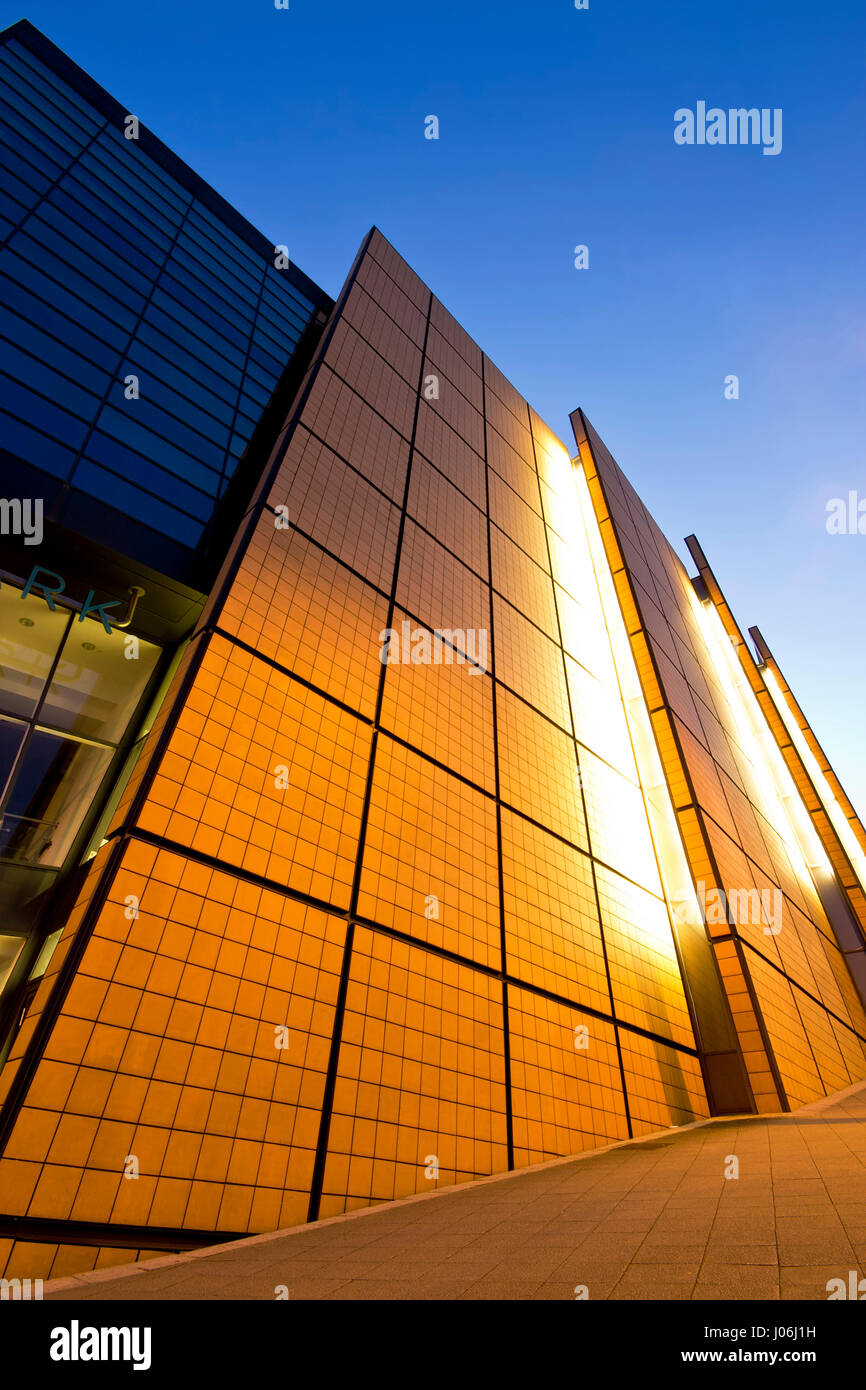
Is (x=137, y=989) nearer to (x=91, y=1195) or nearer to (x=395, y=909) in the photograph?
(x=91, y=1195)

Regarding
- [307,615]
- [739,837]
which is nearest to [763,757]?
[739,837]

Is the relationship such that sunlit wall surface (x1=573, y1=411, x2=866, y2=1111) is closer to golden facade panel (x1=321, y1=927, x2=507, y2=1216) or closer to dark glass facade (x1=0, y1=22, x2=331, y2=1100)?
golden facade panel (x1=321, y1=927, x2=507, y2=1216)

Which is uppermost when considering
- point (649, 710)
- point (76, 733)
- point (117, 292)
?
point (117, 292)

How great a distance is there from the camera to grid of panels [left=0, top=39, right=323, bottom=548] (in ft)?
31.5

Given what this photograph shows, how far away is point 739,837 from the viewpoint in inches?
634

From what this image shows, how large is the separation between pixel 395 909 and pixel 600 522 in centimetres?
1692

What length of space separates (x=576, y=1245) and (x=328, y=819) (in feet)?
12.8

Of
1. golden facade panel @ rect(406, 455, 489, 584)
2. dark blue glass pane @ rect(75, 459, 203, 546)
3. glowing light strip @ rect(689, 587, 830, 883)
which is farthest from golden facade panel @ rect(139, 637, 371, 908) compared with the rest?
glowing light strip @ rect(689, 587, 830, 883)

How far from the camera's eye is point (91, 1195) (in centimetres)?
395

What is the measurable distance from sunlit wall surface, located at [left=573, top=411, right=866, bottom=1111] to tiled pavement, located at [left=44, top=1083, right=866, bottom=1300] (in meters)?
5.96

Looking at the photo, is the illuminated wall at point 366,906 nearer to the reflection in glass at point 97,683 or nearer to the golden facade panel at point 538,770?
the golden facade panel at point 538,770

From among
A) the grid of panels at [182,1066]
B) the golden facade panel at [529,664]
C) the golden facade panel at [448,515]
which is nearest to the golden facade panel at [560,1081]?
the grid of panels at [182,1066]

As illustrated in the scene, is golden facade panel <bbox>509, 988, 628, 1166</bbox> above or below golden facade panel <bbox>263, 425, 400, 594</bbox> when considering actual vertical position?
below
